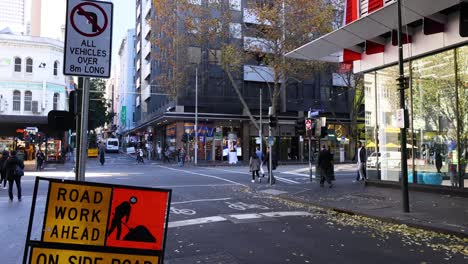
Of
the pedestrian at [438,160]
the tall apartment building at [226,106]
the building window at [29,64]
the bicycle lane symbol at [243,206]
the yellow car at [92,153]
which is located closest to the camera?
the bicycle lane symbol at [243,206]

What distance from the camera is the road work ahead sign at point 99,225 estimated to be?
3893 millimetres

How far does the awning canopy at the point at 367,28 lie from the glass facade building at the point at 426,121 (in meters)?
1.73

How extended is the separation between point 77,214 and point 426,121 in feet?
50.5

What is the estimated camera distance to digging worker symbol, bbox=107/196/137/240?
159 inches

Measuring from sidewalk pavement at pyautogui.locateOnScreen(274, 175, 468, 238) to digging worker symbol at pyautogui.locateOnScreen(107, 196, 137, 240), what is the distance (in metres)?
7.44

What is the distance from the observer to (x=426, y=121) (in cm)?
1662

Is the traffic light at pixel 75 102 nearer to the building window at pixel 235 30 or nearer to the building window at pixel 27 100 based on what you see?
the building window at pixel 235 30

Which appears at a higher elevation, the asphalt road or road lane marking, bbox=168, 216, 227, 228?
road lane marking, bbox=168, 216, 227, 228

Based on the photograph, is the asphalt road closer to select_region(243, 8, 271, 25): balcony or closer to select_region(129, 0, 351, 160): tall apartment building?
select_region(243, 8, 271, 25): balcony

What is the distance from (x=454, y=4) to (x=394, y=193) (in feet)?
22.1

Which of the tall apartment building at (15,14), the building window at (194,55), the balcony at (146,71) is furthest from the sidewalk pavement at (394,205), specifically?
the tall apartment building at (15,14)

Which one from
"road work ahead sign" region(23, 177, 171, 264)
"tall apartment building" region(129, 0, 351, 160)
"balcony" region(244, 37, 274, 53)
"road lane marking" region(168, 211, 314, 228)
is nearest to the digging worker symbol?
"road work ahead sign" region(23, 177, 171, 264)

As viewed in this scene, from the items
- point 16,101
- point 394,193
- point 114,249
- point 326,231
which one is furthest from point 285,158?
point 114,249

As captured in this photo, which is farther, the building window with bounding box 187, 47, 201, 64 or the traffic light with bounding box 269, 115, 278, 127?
the building window with bounding box 187, 47, 201, 64
